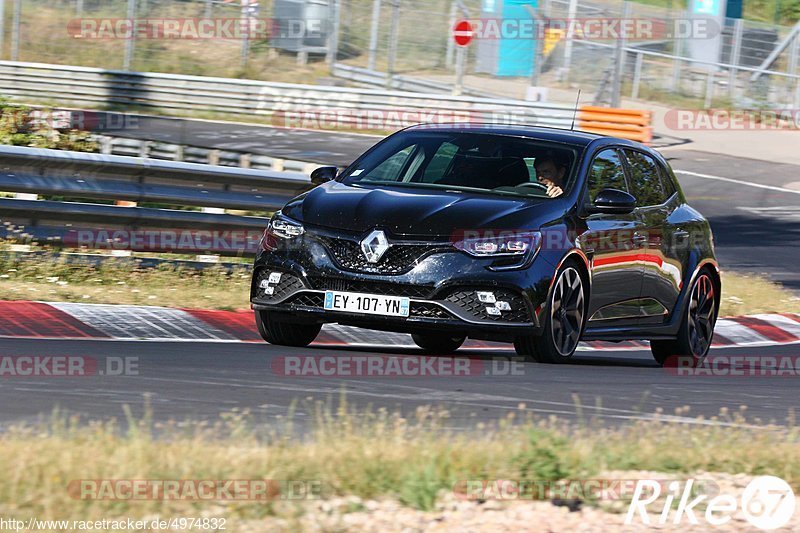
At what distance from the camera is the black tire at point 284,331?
9.20 meters

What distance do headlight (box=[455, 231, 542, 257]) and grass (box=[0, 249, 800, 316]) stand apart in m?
2.99

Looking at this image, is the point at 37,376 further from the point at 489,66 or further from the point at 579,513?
the point at 489,66

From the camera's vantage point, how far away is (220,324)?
33.2 feet

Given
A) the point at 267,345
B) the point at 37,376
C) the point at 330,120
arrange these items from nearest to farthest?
the point at 37,376
the point at 267,345
the point at 330,120

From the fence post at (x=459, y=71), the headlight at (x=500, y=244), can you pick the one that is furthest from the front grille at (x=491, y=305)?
the fence post at (x=459, y=71)

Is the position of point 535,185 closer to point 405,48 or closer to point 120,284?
point 120,284

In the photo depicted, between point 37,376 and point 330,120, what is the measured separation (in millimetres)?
27935

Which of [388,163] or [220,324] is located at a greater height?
[388,163]

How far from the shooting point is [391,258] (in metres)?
8.28

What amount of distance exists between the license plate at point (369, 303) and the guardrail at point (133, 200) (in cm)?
381

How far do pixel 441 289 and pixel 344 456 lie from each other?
315cm

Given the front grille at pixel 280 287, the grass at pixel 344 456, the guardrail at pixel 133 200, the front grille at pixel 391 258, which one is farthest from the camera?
the guardrail at pixel 133 200

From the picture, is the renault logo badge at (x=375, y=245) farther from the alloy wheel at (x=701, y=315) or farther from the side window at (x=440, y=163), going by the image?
the alloy wheel at (x=701, y=315)

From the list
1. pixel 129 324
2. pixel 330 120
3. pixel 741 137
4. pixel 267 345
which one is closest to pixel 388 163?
pixel 267 345
